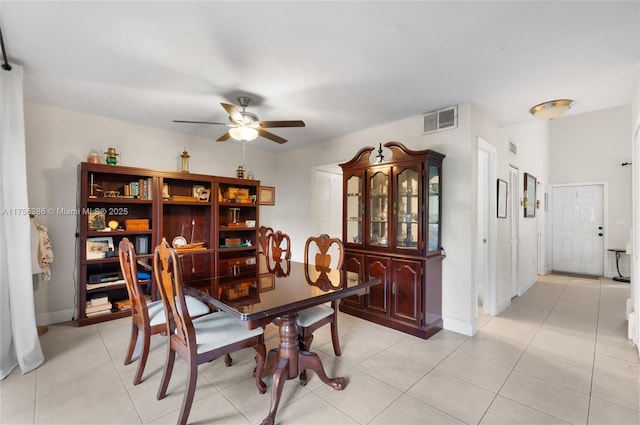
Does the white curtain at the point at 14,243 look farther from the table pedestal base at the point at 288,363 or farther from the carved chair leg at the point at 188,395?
the table pedestal base at the point at 288,363

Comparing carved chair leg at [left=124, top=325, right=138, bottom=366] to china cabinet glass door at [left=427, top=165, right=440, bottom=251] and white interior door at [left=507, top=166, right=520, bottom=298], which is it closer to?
china cabinet glass door at [left=427, top=165, right=440, bottom=251]

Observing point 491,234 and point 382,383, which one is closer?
point 382,383

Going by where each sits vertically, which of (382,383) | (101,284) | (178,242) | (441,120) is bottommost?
(382,383)

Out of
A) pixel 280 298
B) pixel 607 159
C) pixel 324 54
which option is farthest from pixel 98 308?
pixel 607 159

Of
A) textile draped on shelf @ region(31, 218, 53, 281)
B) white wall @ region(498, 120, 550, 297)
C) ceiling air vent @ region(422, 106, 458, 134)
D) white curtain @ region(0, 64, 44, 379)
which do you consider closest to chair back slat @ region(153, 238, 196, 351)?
white curtain @ region(0, 64, 44, 379)

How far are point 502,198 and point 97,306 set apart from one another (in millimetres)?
→ 5064

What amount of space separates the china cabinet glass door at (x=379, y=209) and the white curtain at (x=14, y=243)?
3130 mm

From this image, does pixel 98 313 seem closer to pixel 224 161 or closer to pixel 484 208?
pixel 224 161

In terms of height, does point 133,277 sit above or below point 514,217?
below

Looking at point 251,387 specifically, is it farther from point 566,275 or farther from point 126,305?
point 566,275

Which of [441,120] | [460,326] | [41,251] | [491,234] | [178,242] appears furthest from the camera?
[178,242]

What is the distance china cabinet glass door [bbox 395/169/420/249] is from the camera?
3.06 meters

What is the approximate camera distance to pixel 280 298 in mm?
1712

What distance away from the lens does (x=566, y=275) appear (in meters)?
5.89
